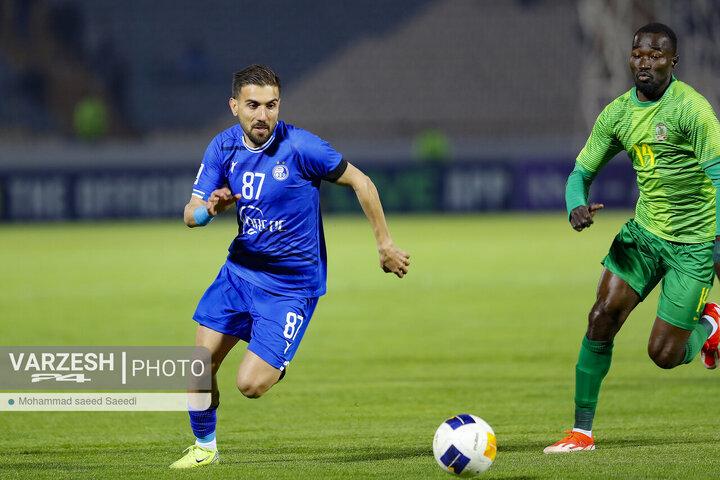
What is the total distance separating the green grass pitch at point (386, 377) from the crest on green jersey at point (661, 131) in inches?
67.7

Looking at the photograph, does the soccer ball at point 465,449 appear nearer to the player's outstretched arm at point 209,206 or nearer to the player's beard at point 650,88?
the player's outstretched arm at point 209,206

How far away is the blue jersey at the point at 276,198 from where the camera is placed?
235 inches

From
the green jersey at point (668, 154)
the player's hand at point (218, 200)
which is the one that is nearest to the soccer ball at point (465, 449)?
the player's hand at point (218, 200)

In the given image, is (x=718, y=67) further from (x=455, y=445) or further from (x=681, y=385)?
(x=455, y=445)

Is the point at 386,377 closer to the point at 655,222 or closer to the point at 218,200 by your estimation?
the point at 655,222

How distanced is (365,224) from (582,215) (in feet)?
84.3

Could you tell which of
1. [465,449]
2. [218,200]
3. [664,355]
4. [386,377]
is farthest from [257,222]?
[386,377]

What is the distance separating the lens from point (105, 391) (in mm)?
8797

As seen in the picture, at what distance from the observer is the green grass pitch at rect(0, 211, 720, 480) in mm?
5801

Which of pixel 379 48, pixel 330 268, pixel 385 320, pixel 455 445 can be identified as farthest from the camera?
pixel 379 48

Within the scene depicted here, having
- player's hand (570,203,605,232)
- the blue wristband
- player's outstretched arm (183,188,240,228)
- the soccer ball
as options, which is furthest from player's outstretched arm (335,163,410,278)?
player's hand (570,203,605,232)

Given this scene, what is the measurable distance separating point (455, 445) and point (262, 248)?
5.33 feet

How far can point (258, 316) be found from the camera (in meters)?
6.05

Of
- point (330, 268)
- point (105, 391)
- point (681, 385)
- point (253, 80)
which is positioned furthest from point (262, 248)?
point (330, 268)
